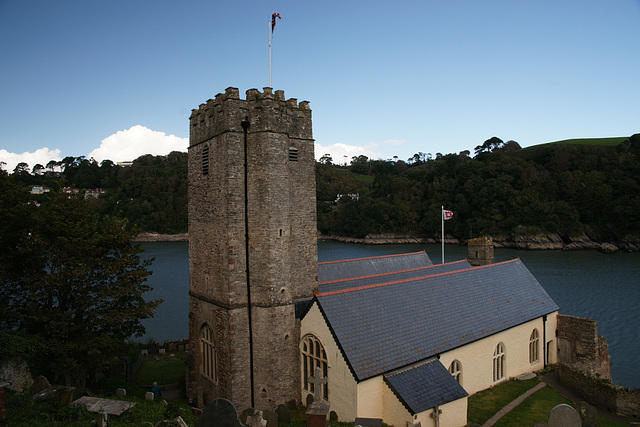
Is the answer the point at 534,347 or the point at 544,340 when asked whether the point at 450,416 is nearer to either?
the point at 534,347

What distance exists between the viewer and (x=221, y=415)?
27.5ft

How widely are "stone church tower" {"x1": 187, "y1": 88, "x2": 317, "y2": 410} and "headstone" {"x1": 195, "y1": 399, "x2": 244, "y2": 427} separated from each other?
5.89 metres

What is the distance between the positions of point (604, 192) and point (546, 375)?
75.2m

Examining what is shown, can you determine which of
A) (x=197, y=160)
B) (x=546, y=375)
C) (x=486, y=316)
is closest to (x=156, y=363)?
(x=197, y=160)

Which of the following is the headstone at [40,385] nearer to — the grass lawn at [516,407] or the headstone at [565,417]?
the grass lawn at [516,407]

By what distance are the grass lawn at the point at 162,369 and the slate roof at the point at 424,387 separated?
11.5m

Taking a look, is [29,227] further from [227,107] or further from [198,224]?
[227,107]

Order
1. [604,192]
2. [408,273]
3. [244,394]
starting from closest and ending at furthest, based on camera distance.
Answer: [244,394] → [408,273] → [604,192]

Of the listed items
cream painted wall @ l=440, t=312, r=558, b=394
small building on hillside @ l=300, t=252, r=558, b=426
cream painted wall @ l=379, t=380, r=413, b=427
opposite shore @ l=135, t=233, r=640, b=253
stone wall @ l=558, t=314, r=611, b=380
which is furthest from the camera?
opposite shore @ l=135, t=233, r=640, b=253

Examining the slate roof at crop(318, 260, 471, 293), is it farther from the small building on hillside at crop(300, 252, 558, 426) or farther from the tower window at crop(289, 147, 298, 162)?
the tower window at crop(289, 147, 298, 162)

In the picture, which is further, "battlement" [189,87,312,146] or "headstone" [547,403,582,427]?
"battlement" [189,87,312,146]

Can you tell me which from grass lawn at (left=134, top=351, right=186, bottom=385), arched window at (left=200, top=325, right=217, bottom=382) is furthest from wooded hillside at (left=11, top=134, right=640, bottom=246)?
arched window at (left=200, top=325, right=217, bottom=382)

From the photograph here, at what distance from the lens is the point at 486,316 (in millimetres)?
17797

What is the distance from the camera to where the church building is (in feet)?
44.0
